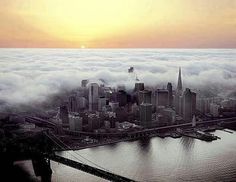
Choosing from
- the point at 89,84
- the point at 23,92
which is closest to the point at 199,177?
the point at 23,92

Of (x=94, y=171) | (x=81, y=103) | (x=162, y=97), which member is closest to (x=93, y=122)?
(x=81, y=103)

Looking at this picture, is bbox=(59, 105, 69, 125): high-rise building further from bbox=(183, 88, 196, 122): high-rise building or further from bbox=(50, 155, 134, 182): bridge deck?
bbox=(183, 88, 196, 122): high-rise building

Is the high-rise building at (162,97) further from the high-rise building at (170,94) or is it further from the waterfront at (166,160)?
the waterfront at (166,160)

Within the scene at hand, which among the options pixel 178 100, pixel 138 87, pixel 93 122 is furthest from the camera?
pixel 138 87

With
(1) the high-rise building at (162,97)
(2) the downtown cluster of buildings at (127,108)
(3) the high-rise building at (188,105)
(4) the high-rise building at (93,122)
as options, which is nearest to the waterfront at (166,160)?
(4) the high-rise building at (93,122)

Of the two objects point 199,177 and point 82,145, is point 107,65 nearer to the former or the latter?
point 82,145

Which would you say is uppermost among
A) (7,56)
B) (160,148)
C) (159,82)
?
(7,56)

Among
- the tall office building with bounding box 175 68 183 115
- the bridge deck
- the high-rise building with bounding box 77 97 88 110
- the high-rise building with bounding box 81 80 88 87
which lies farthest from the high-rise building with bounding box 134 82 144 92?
the bridge deck

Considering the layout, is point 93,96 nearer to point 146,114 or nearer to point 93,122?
point 146,114
